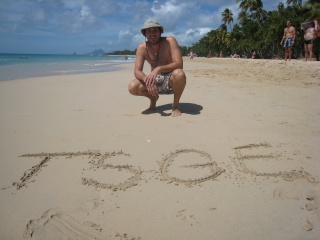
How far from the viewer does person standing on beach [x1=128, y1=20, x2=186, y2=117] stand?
3606 millimetres

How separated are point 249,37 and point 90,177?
38.5 meters

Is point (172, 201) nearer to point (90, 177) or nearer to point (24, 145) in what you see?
point (90, 177)

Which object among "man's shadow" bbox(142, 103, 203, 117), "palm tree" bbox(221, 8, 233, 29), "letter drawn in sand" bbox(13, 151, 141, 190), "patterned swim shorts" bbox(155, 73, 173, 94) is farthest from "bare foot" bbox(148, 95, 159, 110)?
"palm tree" bbox(221, 8, 233, 29)

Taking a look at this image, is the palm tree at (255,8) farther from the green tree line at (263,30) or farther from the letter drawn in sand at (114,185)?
the letter drawn in sand at (114,185)

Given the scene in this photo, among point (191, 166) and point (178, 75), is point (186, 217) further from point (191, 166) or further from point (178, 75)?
point (178, 75)

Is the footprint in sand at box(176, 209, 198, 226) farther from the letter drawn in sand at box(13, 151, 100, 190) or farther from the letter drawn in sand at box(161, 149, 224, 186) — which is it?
the letter drawn in sand at box(13, 151, 100, 190)

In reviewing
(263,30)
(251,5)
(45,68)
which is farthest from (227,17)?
(45,68)

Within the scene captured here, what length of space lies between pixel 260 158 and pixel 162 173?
957 mm

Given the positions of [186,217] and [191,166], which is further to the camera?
[191,166]

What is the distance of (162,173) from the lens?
2232 millimetres

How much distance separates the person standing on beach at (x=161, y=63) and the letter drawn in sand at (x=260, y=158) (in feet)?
4.36

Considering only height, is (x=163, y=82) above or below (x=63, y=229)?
above

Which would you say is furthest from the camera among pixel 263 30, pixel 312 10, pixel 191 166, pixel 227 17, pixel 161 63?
pixel 227 17

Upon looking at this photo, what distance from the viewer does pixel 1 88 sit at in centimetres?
657
